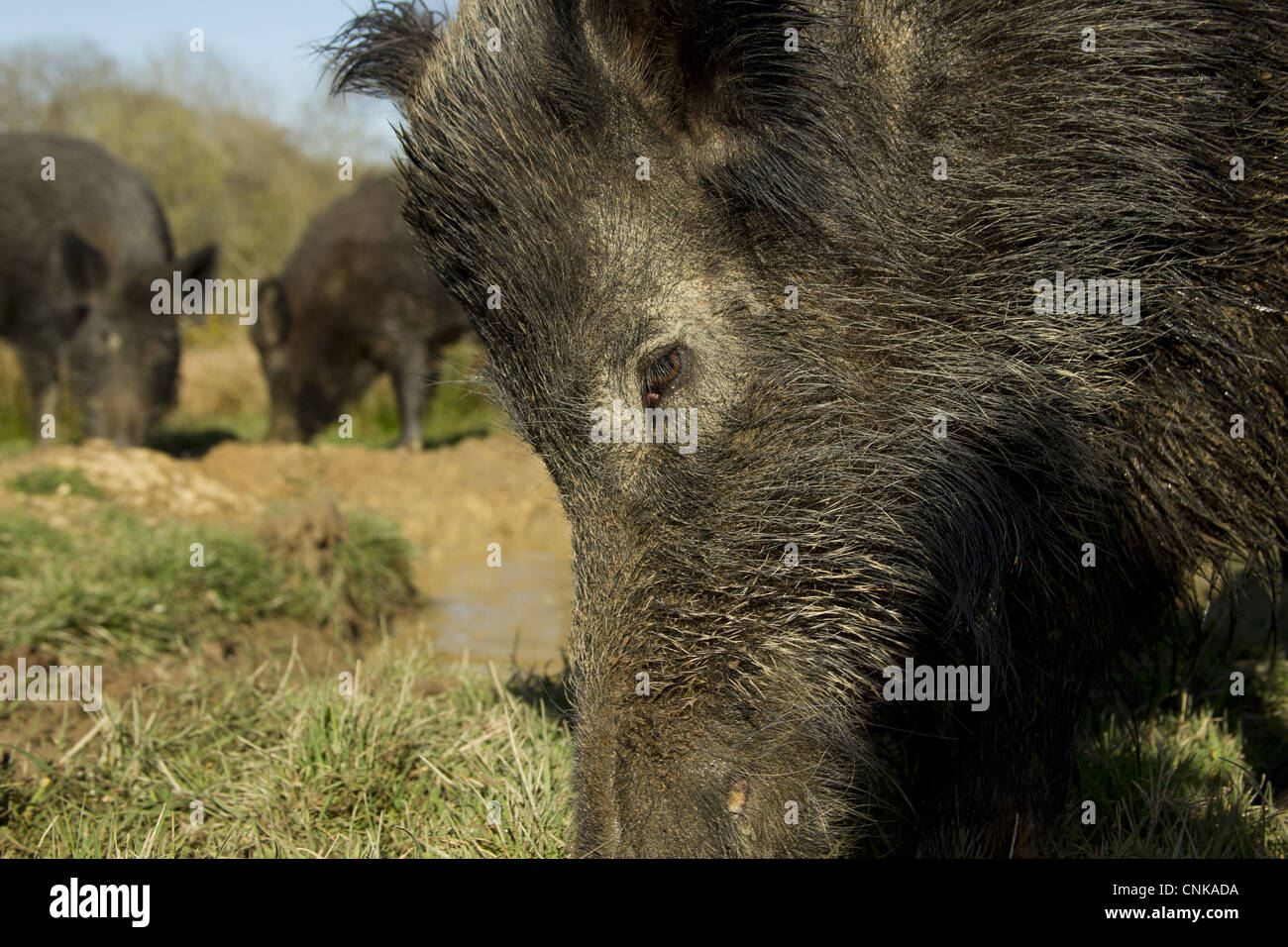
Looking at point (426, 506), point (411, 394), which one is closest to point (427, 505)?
point (426, 506)

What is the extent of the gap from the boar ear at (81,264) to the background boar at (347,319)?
8.47ft

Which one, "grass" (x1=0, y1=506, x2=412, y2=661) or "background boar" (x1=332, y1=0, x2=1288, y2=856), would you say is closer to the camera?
"background boar" (x1=332, y1=0, x2=1288, y2=856)

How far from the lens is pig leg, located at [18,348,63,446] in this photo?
9.94 m

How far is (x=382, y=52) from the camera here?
11.4 ft

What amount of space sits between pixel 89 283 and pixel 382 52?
7.46 m

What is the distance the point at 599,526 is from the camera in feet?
9.09

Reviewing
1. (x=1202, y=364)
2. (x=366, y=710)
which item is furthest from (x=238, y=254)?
(x=1202, y=364)

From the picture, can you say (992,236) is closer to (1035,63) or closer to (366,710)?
(1035,63)

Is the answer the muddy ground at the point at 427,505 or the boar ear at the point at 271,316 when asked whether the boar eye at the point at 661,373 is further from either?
the boar ear at the point at 271,316

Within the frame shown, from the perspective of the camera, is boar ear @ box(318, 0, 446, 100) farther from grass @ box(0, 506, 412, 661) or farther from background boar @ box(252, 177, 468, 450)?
background boar @ box(252, 177, 468, 450)

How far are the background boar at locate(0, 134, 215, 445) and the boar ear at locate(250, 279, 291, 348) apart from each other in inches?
57.8

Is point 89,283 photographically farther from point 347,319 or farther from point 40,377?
point 347,319

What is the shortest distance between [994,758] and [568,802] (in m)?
1.12

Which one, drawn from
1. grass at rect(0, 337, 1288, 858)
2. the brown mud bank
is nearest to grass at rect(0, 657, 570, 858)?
grass at rect(0, 337, 1288, 858)
